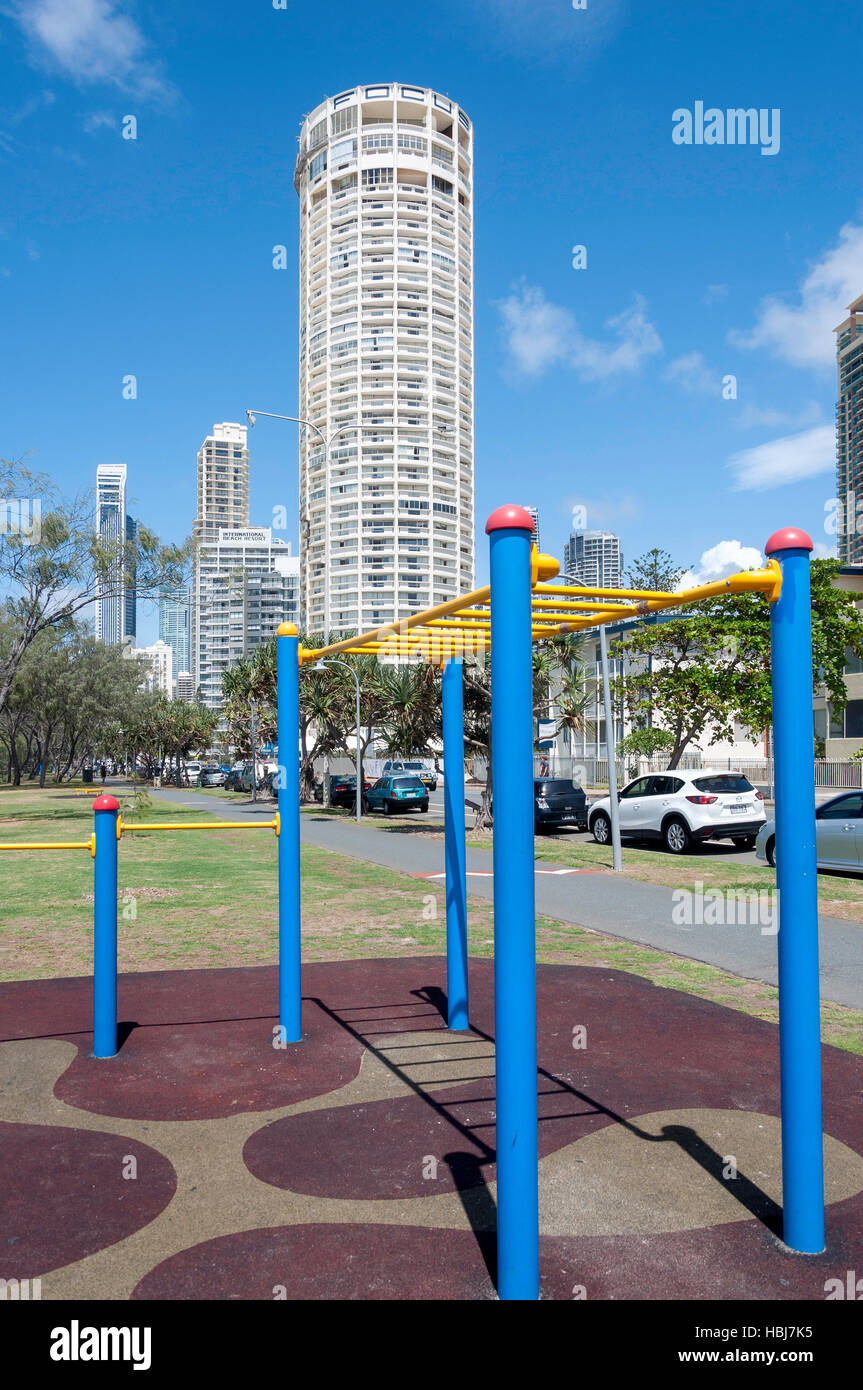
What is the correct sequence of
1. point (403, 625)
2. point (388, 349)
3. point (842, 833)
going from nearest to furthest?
point (403, 625), point (842, 833), point (388, 349)

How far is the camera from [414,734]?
Result: 26.5 metres

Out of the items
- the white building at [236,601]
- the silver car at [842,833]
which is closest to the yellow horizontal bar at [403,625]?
the silver car at [842,833]

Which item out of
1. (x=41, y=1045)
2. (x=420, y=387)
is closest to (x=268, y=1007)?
(x=41, y=1045)

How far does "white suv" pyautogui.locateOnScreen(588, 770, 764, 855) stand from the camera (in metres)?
18.8

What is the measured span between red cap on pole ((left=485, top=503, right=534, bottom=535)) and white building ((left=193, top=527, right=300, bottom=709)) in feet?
553

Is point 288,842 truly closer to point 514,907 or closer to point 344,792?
point 514,907

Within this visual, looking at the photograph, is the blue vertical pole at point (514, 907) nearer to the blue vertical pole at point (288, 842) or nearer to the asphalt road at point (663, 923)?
the blue vertical pole at point (288, 842)

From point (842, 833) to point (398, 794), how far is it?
22054 mm

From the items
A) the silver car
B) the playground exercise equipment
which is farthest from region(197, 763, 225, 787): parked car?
the playground exercise equipment

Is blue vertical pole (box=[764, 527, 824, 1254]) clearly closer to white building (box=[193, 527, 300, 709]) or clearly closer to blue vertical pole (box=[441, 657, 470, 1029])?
blue vertical pole (box=[441, 657, 470, 1029])

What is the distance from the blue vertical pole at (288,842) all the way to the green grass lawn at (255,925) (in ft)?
5.62

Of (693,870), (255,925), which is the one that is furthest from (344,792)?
(255,925)

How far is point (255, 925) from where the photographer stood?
10852mm

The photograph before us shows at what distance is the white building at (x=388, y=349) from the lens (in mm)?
120812
